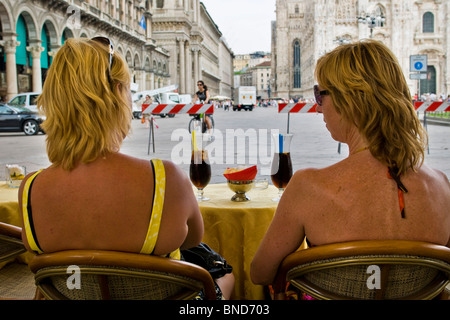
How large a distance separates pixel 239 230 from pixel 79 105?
1.07 meters

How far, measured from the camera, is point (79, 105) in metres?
1.47

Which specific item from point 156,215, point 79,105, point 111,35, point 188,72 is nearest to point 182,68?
point 188,72

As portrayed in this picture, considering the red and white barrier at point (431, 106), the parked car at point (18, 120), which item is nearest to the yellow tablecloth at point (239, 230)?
the red and white barrier at point (431, 106)

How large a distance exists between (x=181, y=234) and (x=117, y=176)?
0.87 ft

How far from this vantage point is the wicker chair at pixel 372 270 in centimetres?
127

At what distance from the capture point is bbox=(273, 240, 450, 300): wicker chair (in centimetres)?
127

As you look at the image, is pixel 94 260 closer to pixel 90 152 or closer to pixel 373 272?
pixel 90 152

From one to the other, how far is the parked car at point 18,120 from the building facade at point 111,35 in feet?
16.1

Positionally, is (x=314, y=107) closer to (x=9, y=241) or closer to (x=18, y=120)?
(x=9, y=241)

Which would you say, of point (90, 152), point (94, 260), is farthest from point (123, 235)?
point (90, 152)

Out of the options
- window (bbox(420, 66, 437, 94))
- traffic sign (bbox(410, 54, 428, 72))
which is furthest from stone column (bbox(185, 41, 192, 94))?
traffic sign (bbox(410, 54, 428, 72))

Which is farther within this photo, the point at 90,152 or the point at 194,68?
the point at 194,68

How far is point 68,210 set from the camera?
144 cm

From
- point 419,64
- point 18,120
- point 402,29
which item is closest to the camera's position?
point 419,64
